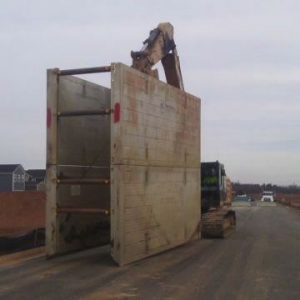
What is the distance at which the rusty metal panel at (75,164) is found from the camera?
1278 cm

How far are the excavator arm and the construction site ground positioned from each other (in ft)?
16.0

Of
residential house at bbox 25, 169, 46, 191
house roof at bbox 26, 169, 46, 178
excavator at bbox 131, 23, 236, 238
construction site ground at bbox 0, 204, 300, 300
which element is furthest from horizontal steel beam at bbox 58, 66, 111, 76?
house roof at bbox 26, 169, 46, 178

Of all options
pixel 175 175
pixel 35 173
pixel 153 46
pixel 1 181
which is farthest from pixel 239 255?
pixel 35 173

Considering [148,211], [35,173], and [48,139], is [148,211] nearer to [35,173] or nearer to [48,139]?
[48,139]

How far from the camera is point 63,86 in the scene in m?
13.2

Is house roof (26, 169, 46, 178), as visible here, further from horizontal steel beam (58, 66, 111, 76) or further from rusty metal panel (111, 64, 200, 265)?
horizontal steel beam (58, 66, 111, 76)

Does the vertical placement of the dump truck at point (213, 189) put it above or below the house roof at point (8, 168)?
below

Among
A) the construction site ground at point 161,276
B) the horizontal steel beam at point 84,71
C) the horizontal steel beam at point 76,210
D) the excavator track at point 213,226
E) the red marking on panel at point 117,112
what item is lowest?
the construction site ground at point 161,276

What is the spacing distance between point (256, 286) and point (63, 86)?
242 inches

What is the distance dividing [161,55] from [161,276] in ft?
26.4

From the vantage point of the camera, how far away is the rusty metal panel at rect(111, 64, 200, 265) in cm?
1180

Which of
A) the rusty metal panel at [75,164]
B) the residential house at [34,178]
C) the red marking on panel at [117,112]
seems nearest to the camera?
the red marking on panel at [117,112]

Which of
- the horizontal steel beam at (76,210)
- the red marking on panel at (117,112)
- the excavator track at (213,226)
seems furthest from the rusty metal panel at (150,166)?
the excavator track at (213,226)

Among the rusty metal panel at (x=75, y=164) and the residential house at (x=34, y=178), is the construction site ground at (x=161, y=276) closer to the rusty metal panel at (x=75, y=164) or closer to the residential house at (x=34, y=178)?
the rusty metal panel at (x=75, y=164)
